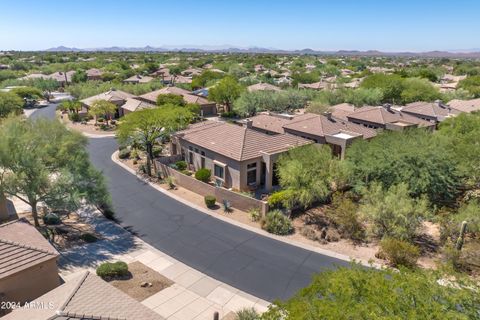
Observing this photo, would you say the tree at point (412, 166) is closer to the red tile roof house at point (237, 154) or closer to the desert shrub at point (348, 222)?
the desert shrub at point (348, 222)

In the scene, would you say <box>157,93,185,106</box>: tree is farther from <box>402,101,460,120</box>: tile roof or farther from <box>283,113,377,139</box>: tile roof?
<box>402,101,460,120</box>: tile roof

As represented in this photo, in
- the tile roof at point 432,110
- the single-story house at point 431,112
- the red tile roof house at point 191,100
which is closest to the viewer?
the single-story house at point 431,112

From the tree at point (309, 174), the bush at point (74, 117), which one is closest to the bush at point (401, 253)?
the tree at point (309, 174)

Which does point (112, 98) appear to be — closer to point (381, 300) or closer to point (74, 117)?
point (74, 117)

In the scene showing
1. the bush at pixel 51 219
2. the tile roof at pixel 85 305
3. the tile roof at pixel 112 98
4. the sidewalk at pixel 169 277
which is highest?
the tile roof at pixel 112 98

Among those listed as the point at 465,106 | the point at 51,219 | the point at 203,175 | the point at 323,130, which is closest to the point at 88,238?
the point at 51,219

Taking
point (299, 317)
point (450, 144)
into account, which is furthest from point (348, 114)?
point (299, 317)
